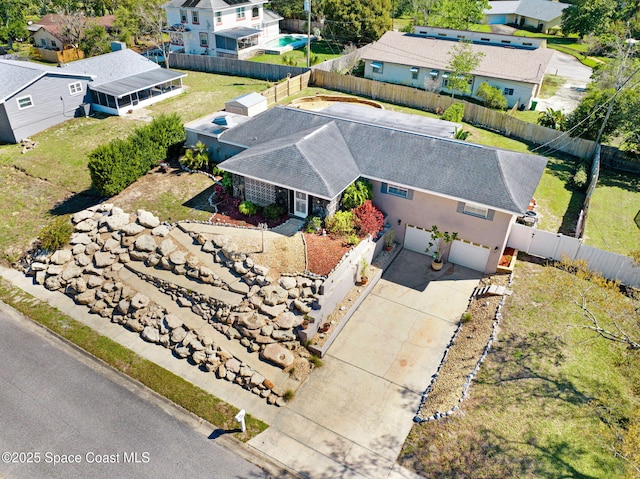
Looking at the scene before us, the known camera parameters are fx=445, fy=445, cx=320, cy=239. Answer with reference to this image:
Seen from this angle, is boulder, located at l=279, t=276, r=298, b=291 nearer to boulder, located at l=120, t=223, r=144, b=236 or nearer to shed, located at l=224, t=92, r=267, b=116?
boulder, located at l=120, t=223, r=144, b=236

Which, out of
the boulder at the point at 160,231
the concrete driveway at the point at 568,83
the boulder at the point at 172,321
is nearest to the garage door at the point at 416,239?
the boulder at the point at 172,321

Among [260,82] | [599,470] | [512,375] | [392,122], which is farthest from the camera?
[260,82]

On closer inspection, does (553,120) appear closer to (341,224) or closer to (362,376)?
(341,224)

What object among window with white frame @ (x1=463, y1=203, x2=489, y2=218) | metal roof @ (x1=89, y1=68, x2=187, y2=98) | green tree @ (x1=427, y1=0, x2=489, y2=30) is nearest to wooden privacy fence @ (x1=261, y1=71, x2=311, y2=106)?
metal roof @ (x1=89, y1=68, x2=187, y2=98)

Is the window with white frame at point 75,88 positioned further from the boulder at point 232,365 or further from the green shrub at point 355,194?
the boulder at point 232,365

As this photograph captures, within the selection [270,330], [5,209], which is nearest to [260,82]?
[5,209]

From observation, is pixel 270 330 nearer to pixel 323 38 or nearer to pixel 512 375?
pixel 512 375

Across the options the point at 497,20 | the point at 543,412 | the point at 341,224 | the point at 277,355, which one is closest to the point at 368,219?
the point at 341,224
